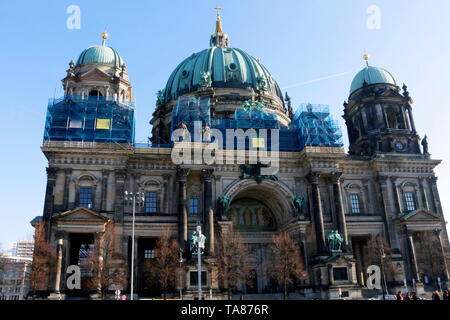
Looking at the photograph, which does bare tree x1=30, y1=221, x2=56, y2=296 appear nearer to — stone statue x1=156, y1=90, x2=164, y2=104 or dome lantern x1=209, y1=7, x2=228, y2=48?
stone statue x1=156, y1=90, x2=164, y2=104

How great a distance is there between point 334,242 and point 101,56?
36.4 metres

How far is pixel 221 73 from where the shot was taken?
201 ft

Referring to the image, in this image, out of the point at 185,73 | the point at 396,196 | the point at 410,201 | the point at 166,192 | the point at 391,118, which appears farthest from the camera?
the point at 185,73

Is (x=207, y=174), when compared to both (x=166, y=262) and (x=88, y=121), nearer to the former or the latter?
(x=166, y=262)

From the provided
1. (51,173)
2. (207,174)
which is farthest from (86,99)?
(207,174)

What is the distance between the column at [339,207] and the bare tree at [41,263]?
98.6ft

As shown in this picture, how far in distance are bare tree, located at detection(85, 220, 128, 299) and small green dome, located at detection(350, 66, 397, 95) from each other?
127ft

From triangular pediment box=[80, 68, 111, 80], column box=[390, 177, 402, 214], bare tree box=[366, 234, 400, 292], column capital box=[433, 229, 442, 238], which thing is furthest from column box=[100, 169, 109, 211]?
column capital box=[433, 229, 442, 238]

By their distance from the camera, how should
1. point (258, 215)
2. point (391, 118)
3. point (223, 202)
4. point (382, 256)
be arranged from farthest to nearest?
point (391, 118)
point (258, 215)
point (223, 202)
point (382, 256)

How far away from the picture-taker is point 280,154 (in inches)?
1880

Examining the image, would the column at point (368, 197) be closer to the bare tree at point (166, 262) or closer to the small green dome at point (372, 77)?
the small green dome at point (372, 77)

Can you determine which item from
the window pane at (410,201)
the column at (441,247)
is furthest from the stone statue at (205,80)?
the column at (441,247)

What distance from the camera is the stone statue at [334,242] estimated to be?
42.8 m
